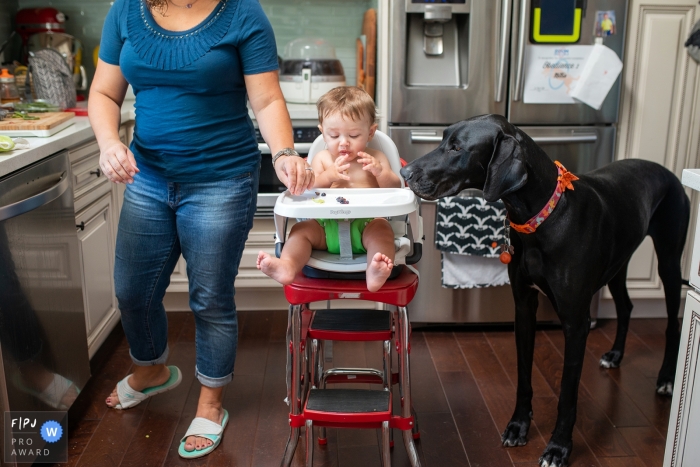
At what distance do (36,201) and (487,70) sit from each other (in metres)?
1.71

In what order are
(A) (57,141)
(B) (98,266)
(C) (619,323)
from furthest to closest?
(C) (619,323), (B) (98,266), (A) (57,141)

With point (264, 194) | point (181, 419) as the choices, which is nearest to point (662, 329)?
point (264, 194)

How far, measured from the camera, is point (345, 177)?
5.63ft

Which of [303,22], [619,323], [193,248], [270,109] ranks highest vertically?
[303,22]

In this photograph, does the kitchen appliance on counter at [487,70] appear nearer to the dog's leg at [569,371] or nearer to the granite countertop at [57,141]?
the granite countertop at [57,141]

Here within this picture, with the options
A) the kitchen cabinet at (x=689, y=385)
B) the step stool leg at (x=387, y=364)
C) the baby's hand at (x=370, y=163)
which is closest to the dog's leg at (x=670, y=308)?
the kitchen cabinet at (x=689, y=385)

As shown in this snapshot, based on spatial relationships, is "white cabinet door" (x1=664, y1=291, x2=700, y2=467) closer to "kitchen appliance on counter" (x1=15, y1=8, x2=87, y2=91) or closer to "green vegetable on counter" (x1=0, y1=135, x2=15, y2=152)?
"green vegetable on counter" (x1=0, y1=135, x2=15, y2=152)

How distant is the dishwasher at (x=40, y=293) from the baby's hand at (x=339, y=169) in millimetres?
794

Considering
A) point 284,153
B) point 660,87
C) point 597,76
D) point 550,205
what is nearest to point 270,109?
point 284,153

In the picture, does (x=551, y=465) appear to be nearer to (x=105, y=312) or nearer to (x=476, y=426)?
(x=476, y=426)

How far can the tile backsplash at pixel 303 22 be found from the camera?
3.23m

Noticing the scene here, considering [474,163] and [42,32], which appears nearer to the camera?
[474,163]

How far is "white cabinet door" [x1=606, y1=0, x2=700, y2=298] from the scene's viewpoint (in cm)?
270

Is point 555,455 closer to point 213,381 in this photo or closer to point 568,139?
point 213,381
